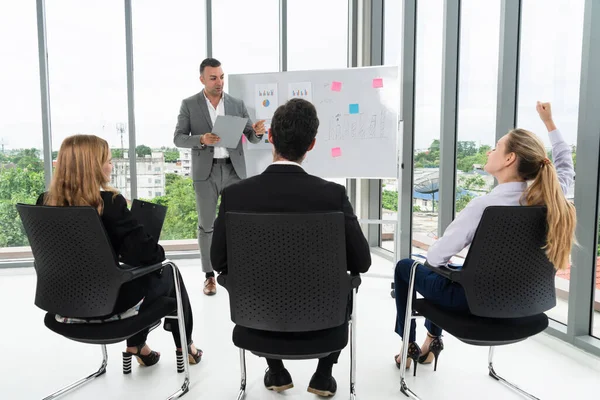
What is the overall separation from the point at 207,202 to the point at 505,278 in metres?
2.56

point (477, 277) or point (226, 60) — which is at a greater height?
point (226, 60)

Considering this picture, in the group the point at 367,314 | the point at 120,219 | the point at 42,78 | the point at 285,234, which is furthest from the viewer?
the point at 42,78

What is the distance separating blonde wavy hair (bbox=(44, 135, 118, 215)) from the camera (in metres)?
1.67

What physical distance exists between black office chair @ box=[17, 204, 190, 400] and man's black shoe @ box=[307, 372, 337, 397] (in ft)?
2.61

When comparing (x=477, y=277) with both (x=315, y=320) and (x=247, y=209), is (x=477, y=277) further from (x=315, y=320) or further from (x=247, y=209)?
(x=247, y=209)

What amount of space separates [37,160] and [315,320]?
159 inches

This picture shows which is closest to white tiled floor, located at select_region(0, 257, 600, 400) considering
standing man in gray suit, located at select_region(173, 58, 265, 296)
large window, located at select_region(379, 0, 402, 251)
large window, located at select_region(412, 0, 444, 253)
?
standing man in gray suit, located at select_region(173, 58, 265, 296)

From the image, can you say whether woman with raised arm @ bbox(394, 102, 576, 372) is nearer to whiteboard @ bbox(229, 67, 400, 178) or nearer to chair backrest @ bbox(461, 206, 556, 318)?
chair backrest @ bbox(461, 206, 556, 318)

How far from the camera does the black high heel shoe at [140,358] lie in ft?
7.01

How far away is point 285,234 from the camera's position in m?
1.39

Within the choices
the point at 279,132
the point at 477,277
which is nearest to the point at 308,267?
the point at 279,132

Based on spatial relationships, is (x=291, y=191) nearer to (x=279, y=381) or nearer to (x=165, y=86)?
(x=279, y=381)

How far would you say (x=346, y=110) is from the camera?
372 cm

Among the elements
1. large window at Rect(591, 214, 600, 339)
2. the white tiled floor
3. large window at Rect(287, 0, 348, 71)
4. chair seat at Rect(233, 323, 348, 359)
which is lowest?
the white tiled floor
